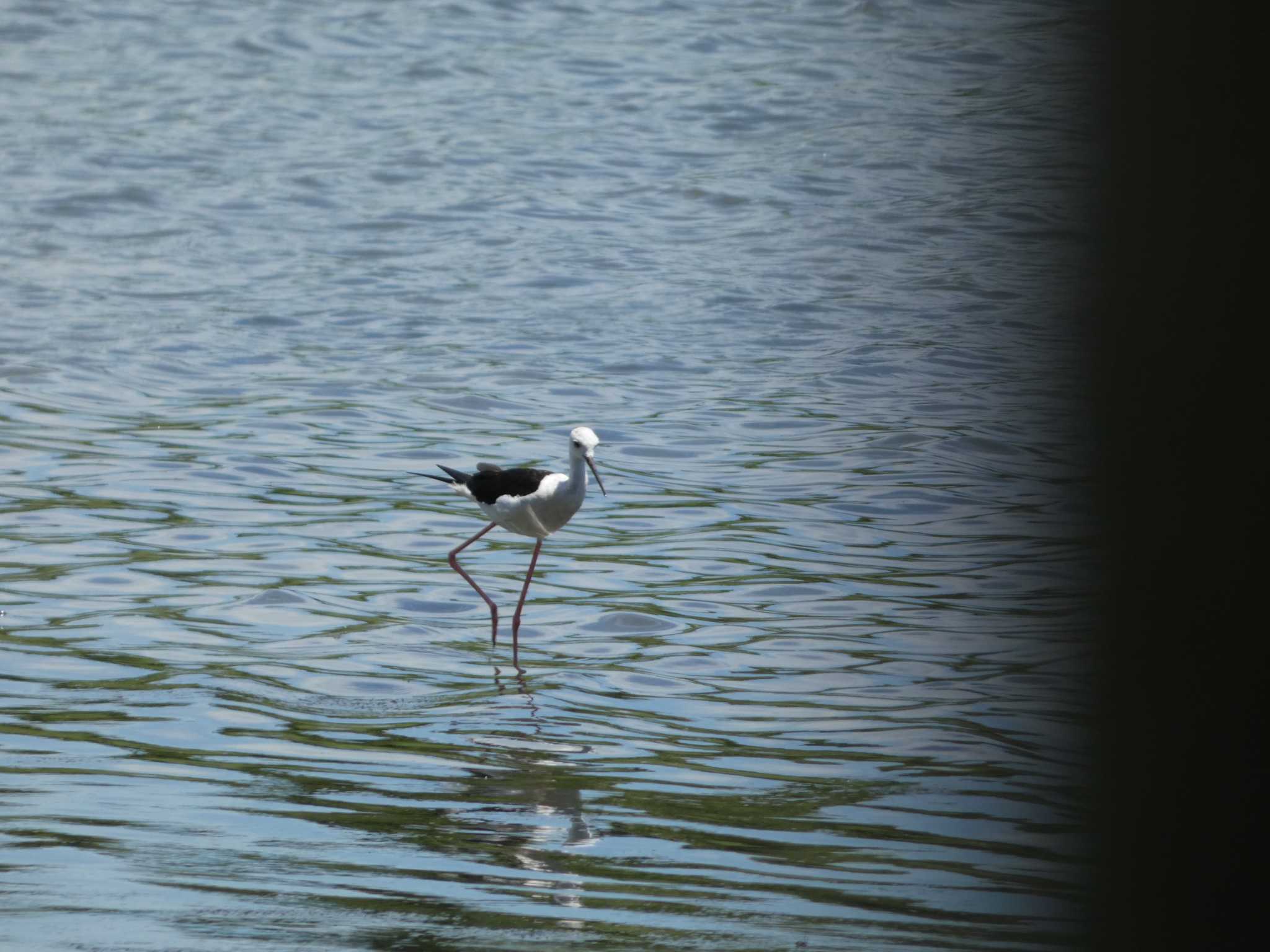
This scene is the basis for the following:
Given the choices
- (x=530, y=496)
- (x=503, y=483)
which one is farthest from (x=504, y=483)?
(x=530, y=496)

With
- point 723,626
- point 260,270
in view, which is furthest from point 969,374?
point 260,270

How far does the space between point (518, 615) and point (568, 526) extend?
2.11m

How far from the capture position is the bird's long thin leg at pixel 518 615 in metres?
7.70

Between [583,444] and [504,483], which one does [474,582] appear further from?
[583,444]

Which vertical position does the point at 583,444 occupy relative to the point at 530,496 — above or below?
above

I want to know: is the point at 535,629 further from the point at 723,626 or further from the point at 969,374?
the point at 969,374

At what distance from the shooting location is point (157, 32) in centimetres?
2473

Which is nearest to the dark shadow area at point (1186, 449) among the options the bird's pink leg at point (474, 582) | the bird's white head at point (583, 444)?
the bird's pink leg at point (474, 582)

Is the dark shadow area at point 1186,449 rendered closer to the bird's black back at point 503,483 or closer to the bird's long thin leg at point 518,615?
the bird's long thin leg at point 518,615

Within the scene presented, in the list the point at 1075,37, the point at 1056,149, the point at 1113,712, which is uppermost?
the point at 1075,37

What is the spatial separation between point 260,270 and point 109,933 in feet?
41.2

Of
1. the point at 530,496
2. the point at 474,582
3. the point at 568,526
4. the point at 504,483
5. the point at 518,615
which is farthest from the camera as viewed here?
the point at 568,526

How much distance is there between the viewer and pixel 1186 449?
1186 mm

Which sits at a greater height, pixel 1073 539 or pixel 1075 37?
pixel 1075 37
